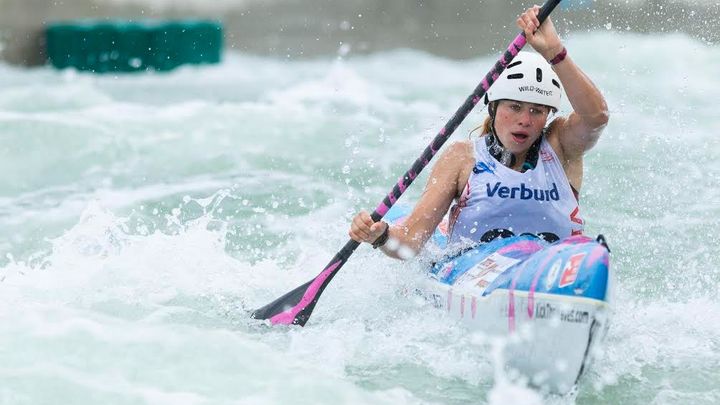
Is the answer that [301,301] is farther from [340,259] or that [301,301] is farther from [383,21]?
[383,21]

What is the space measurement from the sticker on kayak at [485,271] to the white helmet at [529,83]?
648mm

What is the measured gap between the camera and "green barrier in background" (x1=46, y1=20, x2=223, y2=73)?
1316cm

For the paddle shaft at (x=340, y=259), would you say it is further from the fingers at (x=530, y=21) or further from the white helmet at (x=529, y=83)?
the fingers at (x=530, y=21)

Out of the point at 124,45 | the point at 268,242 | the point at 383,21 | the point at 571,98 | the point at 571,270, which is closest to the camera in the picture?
the point at 571,270

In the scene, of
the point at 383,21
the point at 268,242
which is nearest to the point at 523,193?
the point at 268,242

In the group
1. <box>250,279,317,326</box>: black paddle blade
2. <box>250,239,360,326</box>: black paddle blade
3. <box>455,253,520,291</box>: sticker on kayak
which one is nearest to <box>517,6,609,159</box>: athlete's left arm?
<box>455,253,520,291</box>: sticker on kayak

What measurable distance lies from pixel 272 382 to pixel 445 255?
92cm

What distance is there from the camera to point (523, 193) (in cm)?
424

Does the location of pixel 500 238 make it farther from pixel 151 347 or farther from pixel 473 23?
pixel 473 23

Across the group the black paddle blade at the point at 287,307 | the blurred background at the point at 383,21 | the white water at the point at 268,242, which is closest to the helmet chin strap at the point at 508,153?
the white water at the point at 268,242

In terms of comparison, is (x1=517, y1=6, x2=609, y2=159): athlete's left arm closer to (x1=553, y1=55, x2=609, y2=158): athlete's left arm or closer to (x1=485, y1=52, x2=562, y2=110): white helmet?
(x1=553, y1=55, x2=609, y2=158): athlete's left arm

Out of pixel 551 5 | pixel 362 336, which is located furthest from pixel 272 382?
pixel 551 5

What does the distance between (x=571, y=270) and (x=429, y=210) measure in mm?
955

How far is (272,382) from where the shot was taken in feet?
12.9
